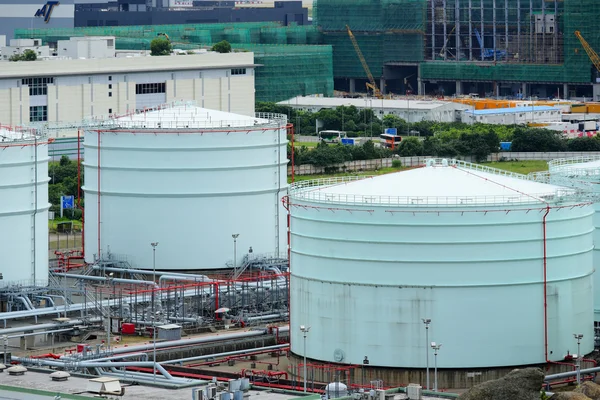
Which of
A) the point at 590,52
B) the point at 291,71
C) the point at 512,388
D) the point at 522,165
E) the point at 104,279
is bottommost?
the point at 104,279

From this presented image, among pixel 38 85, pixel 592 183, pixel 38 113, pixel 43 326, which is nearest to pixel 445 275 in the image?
pixel 592 183

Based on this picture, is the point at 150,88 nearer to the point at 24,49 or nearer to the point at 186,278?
the point at 24,49

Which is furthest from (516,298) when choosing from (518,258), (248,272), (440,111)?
(440,111)

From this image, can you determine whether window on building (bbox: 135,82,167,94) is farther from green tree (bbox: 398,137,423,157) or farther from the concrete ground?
the concrete ground

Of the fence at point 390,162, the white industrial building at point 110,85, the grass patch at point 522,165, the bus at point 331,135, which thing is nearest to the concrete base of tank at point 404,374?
the fence at point 390,162

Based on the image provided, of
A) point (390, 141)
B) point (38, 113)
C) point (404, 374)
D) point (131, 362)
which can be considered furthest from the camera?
point (390, 141)

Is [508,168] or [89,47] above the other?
[89,47]

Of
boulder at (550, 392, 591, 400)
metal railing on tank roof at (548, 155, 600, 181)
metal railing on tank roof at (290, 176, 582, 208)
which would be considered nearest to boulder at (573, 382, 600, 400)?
boulder at (550, 392, 591, 400)
